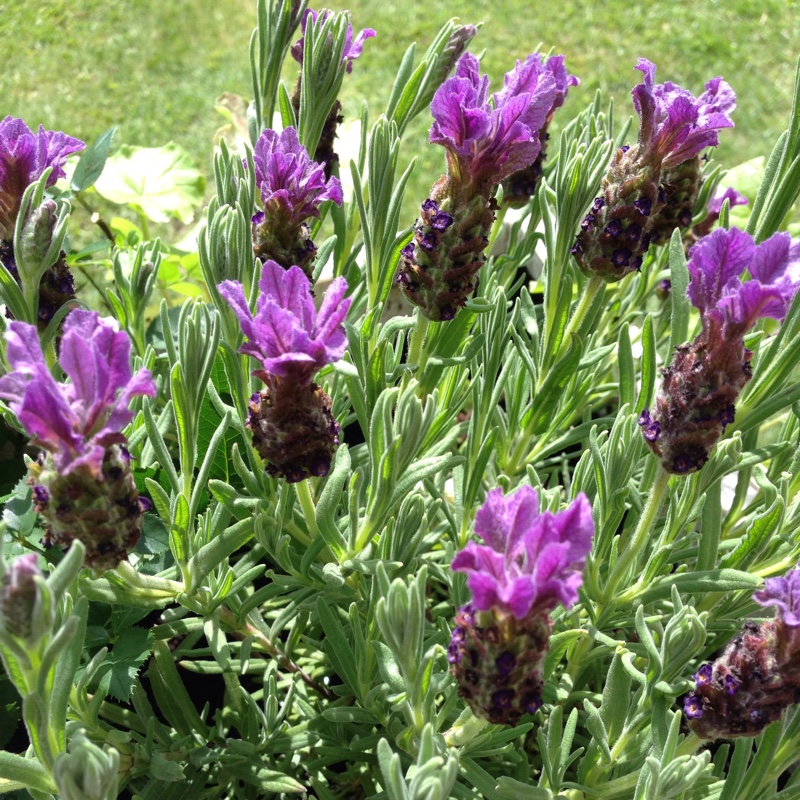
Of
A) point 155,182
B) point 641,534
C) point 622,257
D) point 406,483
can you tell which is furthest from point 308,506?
point 155,182

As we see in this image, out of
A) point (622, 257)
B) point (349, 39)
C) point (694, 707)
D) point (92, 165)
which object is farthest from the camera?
point (92, 165)

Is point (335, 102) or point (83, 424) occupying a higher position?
point (335, 102)

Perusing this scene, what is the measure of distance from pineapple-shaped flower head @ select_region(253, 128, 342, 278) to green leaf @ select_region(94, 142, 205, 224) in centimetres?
89

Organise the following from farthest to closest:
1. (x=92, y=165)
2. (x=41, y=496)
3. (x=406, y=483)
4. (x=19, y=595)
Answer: (x=92, y=165), (x=406, y=483), (x=41, y=496), (x=19, y=595)

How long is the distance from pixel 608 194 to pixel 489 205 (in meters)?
Result: 0.17

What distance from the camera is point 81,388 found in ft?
2.28

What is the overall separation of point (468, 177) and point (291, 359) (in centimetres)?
35

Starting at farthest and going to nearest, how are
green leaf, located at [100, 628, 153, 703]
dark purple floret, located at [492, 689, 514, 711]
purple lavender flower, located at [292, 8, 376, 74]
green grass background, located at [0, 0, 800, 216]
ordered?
green grass background, located at [0, 0, 800, 216]
purple lavender flower, located at [292, 8, 376, 74]
green leaf, located at [100, 628, 153, 703]
dark purple floret, located at [492, 689, 514, 711]

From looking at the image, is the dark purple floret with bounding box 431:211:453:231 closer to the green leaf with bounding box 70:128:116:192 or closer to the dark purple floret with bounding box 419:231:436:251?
the dark purple floret with bounding box 419:231:436:251

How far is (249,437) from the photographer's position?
0.98m

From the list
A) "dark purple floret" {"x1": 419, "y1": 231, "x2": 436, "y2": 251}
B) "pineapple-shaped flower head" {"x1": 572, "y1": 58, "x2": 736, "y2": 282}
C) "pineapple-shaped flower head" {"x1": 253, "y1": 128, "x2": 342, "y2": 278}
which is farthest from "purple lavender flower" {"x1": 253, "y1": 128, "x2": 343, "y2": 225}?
"pineapple-shaped flower head" {"x1": 572, "y1": 58, "x2": 736, "y2": 282}

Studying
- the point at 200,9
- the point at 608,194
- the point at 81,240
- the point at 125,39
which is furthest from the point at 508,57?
the point at 608,194

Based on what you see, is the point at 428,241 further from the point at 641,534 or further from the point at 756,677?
the point at 756,677

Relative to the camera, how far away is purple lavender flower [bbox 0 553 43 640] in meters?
0.60
